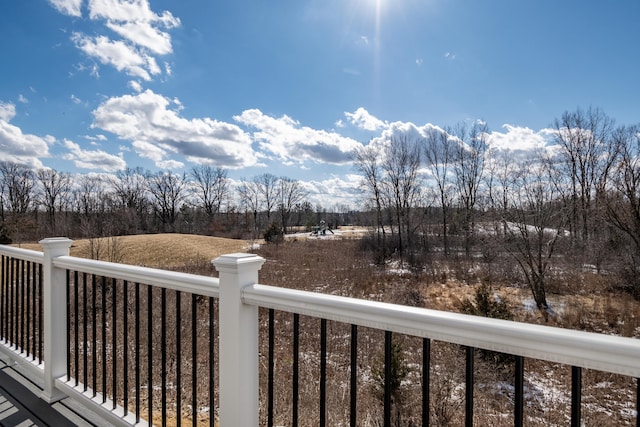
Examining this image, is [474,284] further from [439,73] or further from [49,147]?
[49,147]

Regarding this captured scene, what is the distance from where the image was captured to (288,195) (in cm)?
4362

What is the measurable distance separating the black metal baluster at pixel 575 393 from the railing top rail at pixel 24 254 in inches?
123

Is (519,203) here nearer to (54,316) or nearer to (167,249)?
(54,316)

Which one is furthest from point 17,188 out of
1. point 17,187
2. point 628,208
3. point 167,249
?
point 628,208

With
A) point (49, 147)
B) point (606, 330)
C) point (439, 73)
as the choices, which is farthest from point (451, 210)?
point (49, 147)

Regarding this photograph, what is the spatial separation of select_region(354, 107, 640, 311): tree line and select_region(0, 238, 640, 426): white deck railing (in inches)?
395

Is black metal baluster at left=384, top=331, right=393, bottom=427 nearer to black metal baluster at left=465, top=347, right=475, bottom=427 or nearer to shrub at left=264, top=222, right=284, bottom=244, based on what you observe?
black metal baluster at left=465, top=347, right=475, bottom=427

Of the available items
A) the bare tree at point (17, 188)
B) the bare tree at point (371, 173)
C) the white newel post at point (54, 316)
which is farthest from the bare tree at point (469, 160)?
the bare tree at point (17, 188)

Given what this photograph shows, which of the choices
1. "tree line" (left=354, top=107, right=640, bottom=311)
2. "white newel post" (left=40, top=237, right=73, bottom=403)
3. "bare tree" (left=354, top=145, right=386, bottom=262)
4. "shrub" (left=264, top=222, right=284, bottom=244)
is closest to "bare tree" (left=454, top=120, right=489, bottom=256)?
"tree line" (left=354, top=107, right=640, bottom=311)

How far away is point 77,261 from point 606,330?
32.8 feet

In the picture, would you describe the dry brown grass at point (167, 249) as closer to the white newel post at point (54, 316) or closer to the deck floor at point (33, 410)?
the deck floor at point (33, 410)

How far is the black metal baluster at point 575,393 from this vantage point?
755mm

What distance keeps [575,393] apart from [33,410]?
117 inches

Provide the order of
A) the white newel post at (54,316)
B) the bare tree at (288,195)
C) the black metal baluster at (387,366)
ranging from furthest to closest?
1. the bare tree at (288,195)
2. the white newel post at (54,316)
3. the black metal baluster at (387,366)
